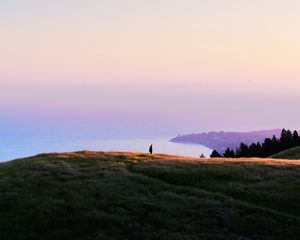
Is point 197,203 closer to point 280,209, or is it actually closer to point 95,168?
point 280,209

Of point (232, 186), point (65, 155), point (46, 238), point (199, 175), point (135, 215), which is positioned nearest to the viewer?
point (46, 238)

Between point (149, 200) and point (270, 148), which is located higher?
point (270, 148)

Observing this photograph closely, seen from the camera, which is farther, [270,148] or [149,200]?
[270,148]

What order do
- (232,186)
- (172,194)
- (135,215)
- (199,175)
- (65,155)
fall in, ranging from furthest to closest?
(65,155) → (199,175) → (232,186) → (172,194) → (135,215)

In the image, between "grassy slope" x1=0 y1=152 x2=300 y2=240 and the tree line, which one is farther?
the tree line

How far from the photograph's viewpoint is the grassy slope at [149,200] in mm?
30078

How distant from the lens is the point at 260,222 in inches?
1219

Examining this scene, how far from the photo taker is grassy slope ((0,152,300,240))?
30078 mm

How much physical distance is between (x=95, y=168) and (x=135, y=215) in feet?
39.2

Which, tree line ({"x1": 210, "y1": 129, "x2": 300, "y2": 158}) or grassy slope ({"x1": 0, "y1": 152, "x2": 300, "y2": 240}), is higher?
tree line ({"x1": 210, "y1": 129, "x2": 300, "y2": 158})

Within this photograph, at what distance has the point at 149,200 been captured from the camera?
34.7 meters

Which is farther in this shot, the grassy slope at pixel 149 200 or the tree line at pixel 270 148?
the tree line at pixel 270 148

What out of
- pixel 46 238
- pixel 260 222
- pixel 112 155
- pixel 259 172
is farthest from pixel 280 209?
pixel 112 155

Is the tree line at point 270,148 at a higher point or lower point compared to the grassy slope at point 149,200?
higher
